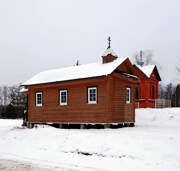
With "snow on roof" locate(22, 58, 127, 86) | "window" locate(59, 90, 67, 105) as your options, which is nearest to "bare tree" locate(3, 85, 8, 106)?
"snow on roof" locate(22, 58, 127, 86)

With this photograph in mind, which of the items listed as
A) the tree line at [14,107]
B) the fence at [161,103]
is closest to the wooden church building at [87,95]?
the fence at [161,103]

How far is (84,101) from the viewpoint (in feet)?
56.5

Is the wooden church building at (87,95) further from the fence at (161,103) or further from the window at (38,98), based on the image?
the fence at (161,103)

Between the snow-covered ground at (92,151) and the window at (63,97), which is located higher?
the window at (63,97)

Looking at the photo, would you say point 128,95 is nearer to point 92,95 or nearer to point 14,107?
point 92,95

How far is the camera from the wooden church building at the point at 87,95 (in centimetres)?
1641

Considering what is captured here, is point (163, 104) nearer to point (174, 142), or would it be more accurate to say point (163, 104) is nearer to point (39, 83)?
point (39, 83)

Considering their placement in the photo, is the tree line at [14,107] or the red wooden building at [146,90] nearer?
the red wooden building at [146,90]

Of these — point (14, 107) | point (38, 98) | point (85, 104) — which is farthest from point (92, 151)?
point (14, 107)

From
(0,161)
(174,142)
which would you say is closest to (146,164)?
(174,142)

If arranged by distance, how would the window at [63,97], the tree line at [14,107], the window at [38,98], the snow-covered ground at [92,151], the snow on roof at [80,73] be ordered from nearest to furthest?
the snow-covered ground at [92,151] < the snow on roof at [80,73] < the window at [63,97] < the window at [38,98] < the tree line at [14,107]

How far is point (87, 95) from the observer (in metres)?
17.2

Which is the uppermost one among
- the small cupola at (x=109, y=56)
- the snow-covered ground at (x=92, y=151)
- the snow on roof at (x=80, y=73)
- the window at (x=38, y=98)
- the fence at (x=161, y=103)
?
the small cupola at (x=109, y=56)

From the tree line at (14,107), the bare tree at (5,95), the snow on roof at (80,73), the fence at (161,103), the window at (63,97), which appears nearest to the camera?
the snow on roof at (80,73)
